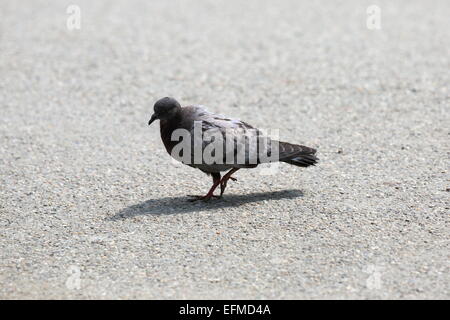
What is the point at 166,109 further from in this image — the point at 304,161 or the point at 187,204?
the point at 304,161

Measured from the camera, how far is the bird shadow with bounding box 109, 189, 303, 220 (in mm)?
6941

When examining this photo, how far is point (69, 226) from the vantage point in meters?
6.68

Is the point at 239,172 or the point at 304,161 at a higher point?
the point at 304,161

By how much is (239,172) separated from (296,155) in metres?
1.03

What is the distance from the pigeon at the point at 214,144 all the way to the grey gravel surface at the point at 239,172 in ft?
1.22

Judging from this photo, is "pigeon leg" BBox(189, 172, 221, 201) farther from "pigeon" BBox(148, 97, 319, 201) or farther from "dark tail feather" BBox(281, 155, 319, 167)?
"dark tail feather" BBox(281, 155, 319, 167)

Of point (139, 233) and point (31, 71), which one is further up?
point (31, 71)

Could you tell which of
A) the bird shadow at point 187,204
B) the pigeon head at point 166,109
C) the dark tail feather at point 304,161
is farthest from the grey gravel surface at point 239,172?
the pigeon head at point 166,109

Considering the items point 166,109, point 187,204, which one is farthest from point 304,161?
point 166,109

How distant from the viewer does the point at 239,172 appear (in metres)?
8.18

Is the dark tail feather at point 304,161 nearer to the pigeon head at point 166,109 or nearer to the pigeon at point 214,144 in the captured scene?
the pigeon at point 214,144
